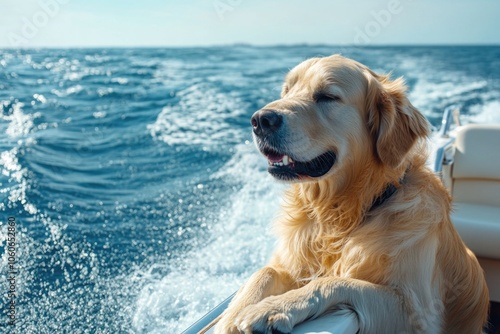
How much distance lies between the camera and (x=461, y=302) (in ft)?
7.50

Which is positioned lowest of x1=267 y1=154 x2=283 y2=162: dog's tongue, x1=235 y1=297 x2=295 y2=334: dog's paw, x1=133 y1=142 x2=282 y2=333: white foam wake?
x1=133 y1=142 x2=282 y2=333: white foam wake

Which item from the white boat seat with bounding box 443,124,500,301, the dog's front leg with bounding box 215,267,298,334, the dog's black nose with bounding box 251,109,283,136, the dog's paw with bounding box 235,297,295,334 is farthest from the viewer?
the white boat seat with bounding box 443,124,500,301

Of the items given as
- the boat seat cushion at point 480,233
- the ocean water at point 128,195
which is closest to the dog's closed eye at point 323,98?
the boat seat cushion at point 480,233

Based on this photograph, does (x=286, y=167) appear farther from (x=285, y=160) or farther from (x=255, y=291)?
(x=255, y=291)

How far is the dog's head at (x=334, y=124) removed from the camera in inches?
83.3

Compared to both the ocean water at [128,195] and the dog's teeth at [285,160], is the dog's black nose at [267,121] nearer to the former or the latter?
the dog's teeth at [285,160]

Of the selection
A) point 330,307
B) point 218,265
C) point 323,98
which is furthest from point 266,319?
point 218,265

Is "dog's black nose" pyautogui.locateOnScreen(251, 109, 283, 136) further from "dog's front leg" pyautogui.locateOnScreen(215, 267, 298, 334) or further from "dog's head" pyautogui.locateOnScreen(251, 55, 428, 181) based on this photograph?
"dog's front leg" pyautogui.locateOnScreen(215, 267, 298, 334)

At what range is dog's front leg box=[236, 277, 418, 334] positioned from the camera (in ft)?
5.50

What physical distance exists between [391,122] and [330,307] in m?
0.87

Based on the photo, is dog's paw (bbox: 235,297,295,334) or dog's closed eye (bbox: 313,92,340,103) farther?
dog's closed eye (bbox: 313,92,340,103)

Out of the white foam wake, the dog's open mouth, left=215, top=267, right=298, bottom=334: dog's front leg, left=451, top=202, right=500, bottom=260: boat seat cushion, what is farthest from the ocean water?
left=451, top=202, right=500, bottom=260: boat seat cushion

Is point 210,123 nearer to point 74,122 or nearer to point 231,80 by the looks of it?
point 74,122

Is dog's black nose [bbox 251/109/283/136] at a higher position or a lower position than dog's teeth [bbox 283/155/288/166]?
higher
